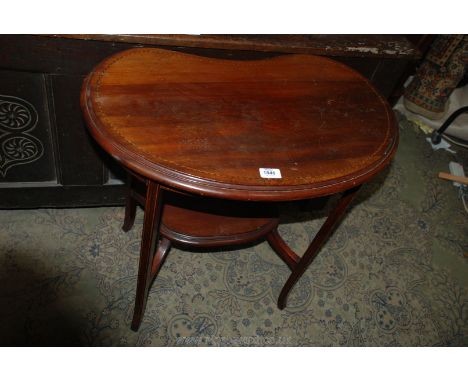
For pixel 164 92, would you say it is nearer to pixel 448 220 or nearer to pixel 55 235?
pixel 55 235

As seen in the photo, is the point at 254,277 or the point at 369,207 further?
the point at 369,207

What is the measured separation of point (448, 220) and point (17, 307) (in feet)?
6.49

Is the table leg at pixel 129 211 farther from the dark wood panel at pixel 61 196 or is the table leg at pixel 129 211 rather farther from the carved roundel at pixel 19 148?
the carved roundel at pixel 19 148

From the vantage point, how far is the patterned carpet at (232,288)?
1.30 m

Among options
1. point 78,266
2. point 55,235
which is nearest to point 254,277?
point 78,266

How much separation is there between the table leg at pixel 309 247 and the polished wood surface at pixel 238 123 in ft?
0.51

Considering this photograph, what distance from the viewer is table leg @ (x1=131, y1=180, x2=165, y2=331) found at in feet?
2.77

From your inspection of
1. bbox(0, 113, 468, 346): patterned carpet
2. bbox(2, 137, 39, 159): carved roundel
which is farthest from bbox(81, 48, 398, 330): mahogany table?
bbox(2, 137, 39, 159): carved roundel

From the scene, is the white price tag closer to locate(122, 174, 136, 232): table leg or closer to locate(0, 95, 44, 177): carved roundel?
locate(122, 174, 136, 232): table leg

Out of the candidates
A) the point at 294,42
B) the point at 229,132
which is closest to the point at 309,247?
the point at 229,132

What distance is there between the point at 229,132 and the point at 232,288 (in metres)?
0.77

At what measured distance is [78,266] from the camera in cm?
141

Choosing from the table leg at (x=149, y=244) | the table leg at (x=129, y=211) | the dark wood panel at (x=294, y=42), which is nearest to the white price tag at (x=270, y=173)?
the table leg at (x=149, y=244)

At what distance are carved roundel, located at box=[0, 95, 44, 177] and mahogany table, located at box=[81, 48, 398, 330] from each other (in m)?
0.38
